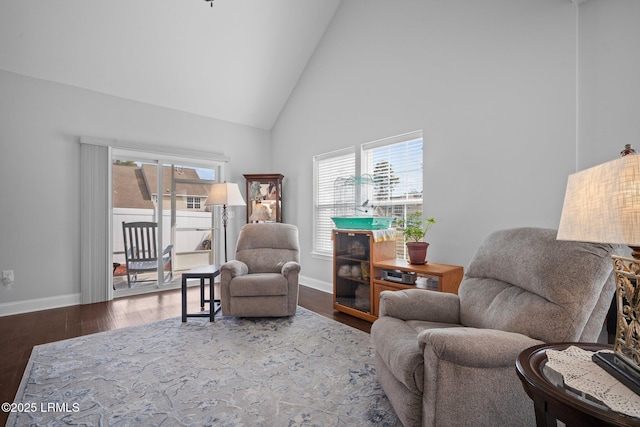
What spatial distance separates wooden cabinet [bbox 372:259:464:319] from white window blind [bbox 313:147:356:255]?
4.87 ft

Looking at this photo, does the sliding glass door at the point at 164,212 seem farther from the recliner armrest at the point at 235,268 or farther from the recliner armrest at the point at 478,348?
the recliner armrest at the point at 478,348

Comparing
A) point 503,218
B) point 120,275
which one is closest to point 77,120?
point 120,275

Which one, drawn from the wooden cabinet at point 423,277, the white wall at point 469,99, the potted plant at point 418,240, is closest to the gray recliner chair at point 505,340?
the wooden cabinet at point 423,277

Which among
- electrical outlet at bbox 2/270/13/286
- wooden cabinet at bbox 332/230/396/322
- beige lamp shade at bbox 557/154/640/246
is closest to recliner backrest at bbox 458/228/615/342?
beige lamp shade at bbox 557/154/640/246

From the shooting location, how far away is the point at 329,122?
448cm

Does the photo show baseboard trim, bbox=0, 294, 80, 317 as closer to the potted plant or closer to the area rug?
the area rug

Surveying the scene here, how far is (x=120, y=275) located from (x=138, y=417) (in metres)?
3.49

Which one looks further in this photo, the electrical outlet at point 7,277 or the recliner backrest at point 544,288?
the electrical outlet at point 7,277

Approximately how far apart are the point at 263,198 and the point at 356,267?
2381mm

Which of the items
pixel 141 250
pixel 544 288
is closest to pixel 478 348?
pixel 544 288

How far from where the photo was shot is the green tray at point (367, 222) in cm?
329

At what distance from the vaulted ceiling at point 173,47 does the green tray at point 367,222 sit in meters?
2.85

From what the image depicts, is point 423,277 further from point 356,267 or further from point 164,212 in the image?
point 164,212

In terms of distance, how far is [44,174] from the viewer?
3656 mm
